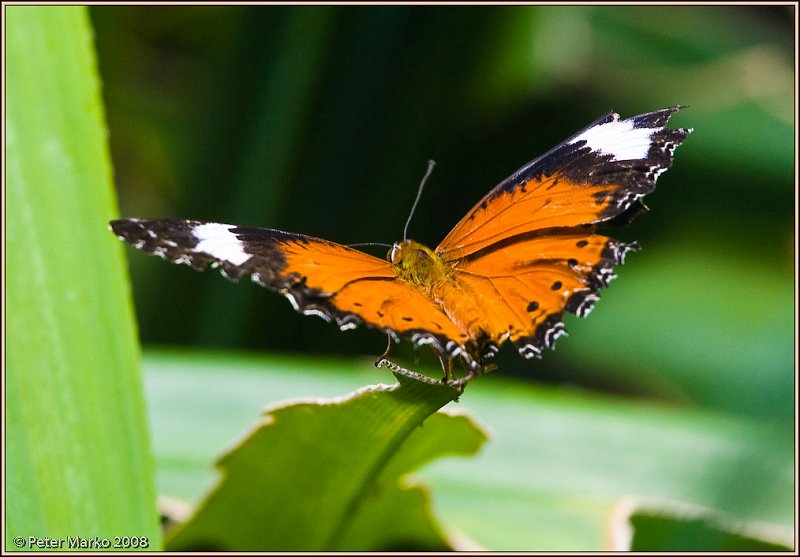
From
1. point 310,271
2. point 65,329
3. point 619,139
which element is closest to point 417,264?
point 310,271

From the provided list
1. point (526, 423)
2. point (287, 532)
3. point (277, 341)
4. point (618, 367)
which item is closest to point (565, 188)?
point (526, 423)

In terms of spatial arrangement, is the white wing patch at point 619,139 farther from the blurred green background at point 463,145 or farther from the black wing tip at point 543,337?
the blurred green background at point 463,145

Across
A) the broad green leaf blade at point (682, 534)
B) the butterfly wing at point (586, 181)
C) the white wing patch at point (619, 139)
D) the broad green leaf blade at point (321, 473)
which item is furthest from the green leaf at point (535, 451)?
the white wing patch at point (619, 139)

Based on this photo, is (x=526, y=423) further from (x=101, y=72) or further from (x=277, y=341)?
(x=101, y=72)

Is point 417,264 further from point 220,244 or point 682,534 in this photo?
point 682,534

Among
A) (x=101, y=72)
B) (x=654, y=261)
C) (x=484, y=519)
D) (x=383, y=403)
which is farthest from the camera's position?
(x=654, y=261)
